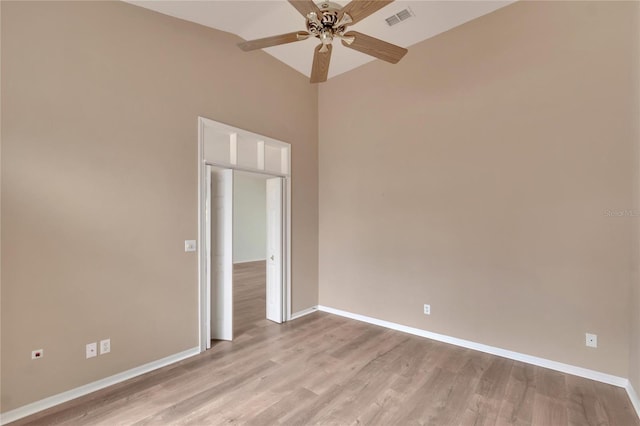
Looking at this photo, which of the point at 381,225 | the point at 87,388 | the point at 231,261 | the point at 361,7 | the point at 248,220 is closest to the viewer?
the point at 361,7

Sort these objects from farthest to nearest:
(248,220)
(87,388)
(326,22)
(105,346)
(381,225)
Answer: (248,220), (381,225), (105,346), (87,388), (326,22)

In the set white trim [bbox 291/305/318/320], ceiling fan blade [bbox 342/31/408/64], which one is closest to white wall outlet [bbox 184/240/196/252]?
white trim [bbox 291/305/318/320]

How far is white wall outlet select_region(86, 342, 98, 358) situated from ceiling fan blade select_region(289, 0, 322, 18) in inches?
130

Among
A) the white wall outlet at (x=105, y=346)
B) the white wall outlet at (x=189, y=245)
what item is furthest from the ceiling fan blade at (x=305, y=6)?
the white wall outlet at (x=105, y=346)

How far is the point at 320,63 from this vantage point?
8.74 ft

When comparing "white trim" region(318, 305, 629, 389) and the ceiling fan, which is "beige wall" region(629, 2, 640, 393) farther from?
the ceiling fan

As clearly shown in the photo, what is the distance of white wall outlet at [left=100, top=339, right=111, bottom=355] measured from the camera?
2557 mm

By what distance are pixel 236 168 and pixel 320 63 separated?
173cm

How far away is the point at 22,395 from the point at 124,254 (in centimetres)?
123

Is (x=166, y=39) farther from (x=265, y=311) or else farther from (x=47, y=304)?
(x=265, y=311)

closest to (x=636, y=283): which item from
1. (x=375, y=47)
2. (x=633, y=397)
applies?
(x=633, y=397)

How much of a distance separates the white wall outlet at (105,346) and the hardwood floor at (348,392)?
1.10 ft

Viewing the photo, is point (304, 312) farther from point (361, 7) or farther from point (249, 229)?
point (249, 229)

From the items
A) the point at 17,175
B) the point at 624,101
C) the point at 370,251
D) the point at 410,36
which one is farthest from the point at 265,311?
the point at 624,101
